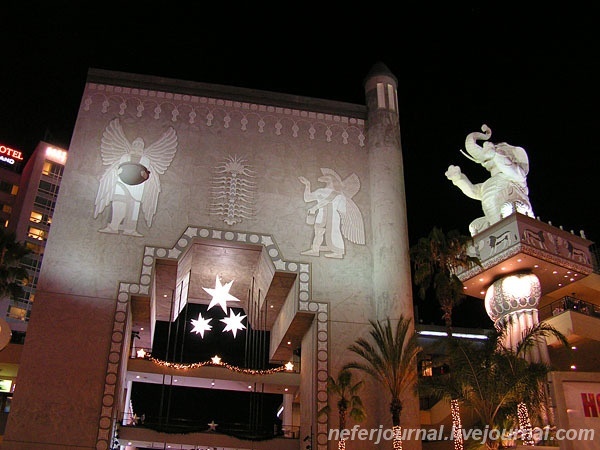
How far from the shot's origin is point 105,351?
76.5 ft

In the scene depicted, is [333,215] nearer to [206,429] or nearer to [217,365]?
[217,365]

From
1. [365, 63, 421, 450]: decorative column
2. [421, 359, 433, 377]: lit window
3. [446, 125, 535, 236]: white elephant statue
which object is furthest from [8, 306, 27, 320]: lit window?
[446, 125, 535, 236]: white elephant statue

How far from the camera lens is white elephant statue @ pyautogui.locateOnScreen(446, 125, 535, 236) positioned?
29422 millimetres

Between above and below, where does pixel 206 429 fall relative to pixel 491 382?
below

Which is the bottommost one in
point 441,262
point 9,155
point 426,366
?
point 426,366

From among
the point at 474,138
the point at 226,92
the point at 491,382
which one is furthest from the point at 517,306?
the point at 226,92

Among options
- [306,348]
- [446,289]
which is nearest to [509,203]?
[446,289]

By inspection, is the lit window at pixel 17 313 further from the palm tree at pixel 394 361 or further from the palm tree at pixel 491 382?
the palm tree at pixel 491 382

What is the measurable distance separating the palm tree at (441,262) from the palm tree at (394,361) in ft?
7.64

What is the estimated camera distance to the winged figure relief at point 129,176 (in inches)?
Answer: 1016

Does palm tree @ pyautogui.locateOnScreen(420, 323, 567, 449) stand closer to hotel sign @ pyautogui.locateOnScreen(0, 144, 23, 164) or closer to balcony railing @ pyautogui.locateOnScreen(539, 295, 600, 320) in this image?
balcony railing @ pyautogui.locateOnScreen(539, 295, 600, 320)

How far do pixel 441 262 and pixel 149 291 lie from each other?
12.9 m

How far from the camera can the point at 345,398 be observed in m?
24.4

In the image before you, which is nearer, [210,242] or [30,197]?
[210,242]
